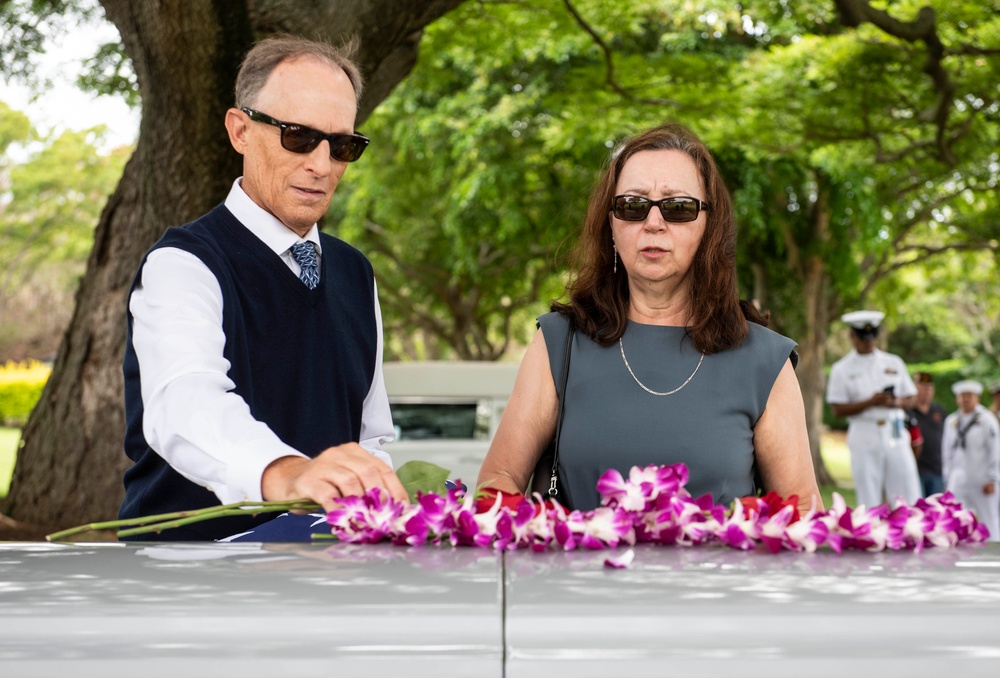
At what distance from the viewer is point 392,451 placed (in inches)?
279

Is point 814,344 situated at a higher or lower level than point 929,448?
higher

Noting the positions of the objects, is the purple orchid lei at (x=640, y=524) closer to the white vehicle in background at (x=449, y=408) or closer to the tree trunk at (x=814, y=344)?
the white vehicle in background at (x=449, y=408)

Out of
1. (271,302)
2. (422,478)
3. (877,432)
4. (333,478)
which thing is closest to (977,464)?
(877,432)

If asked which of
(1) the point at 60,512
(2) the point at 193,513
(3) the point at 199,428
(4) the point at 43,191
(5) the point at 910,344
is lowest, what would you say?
(1) the point at 60,512

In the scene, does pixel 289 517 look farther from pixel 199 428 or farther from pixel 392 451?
pixel 392 451

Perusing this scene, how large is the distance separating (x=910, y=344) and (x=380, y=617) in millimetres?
47605

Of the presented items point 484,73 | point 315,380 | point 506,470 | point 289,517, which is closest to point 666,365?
point 506,470

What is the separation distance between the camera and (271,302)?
2428 mm

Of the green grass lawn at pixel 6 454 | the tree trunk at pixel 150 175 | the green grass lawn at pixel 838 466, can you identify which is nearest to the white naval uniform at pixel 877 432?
the green grass lawn at pixel 838 466

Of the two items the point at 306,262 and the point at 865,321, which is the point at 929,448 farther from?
the point at 306,262

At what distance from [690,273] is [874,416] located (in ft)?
28.0

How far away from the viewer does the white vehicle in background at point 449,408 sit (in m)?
7.21

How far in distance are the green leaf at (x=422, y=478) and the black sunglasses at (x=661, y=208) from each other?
1.10 m

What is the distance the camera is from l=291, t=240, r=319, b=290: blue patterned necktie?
254 centimetres
